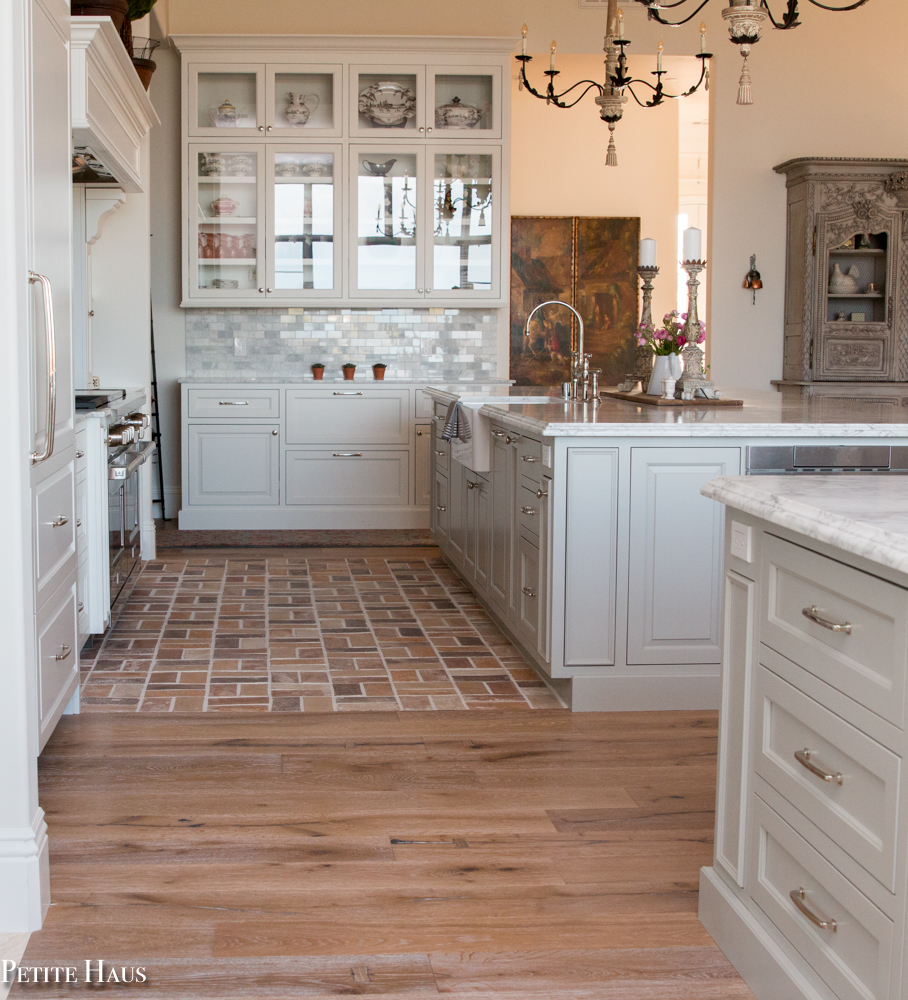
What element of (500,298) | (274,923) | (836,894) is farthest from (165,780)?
(500,298)

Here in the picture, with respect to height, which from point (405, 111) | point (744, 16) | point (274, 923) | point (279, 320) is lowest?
point (274, 923)

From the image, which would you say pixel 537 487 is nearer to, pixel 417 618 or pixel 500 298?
pixel 417 618

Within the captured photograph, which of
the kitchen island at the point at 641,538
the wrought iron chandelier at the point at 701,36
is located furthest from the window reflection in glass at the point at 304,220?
the kitchen island at the point at 641,538

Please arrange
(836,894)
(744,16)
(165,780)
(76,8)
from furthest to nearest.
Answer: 1. (76,8)
2. (744,16)
3. (165,780)
4. (836,894)

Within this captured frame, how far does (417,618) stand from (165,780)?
1928 millimetres

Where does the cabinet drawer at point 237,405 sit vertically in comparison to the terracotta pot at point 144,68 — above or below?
below

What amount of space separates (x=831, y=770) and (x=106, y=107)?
12.4ft

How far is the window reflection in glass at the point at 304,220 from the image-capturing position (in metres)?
6.84

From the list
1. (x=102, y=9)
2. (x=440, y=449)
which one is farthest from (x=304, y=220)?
(x=102, y=9)

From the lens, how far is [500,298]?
7020 millimetres

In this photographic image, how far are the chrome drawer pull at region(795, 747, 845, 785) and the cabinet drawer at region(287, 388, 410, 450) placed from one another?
5234 mm

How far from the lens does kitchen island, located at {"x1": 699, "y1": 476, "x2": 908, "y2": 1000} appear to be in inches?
58.7

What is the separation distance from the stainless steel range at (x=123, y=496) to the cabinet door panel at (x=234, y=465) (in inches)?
65.5

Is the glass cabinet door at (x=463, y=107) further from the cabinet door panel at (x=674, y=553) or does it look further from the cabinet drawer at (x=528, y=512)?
the cabinet door panel at (x=674, y=553)
